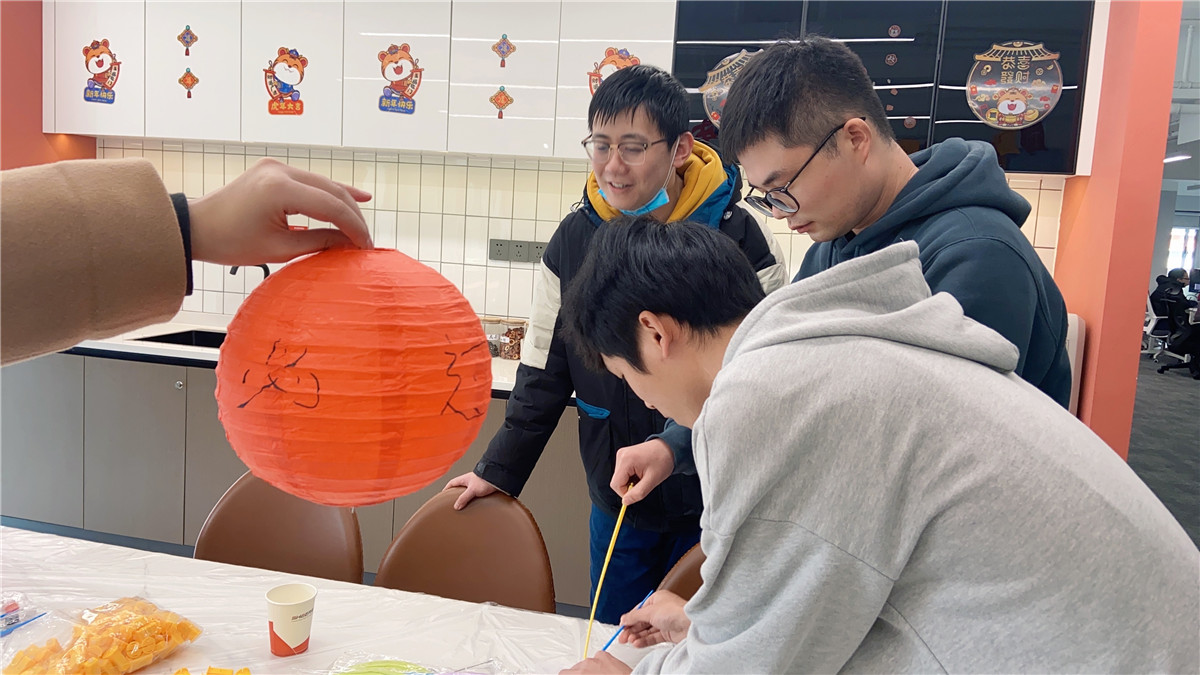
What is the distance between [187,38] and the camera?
327cm

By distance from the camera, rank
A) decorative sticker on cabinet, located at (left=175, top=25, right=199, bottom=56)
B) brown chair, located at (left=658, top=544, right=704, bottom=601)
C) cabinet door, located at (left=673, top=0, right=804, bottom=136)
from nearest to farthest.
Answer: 1. brown chair, located at (left=658, top=544, right=704, bottom=601)
2. cabinet door, located at (left=673, top=0, right=804, bottom=136)
3. decorative sticker on cabinet, located at (left=175, top=25, right=199, bottom=56)

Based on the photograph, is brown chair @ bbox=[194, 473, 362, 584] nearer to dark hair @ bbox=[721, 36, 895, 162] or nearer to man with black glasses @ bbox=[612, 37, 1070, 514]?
man with black glasses @ bbox=[612, 37, 1070, 514]

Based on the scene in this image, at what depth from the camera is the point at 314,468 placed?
31.9 inches

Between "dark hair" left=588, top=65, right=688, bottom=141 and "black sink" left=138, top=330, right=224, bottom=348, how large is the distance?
2625mm

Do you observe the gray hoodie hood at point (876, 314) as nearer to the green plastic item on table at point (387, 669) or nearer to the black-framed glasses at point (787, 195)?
the black-framed glasses at point (787, 195)

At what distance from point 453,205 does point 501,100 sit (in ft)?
2.15

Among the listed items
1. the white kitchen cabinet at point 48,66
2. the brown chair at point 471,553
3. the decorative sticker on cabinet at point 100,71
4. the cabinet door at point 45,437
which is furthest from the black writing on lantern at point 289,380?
the white kitchen cabinet at point 48,66

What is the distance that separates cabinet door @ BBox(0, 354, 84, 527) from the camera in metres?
3.15

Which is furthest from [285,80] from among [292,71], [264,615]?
[264,615]

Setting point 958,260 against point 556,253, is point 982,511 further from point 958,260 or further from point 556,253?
point 556,253

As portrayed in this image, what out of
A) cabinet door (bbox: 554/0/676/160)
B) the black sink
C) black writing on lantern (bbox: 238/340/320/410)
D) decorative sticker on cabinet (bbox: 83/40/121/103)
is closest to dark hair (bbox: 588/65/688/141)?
black writing on lantern (bbox: 238/340/320/410)

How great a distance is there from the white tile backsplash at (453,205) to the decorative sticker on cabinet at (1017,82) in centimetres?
92

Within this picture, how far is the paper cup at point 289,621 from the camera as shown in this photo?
3.78 feet

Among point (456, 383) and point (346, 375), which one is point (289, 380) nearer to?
point (346, 375)
